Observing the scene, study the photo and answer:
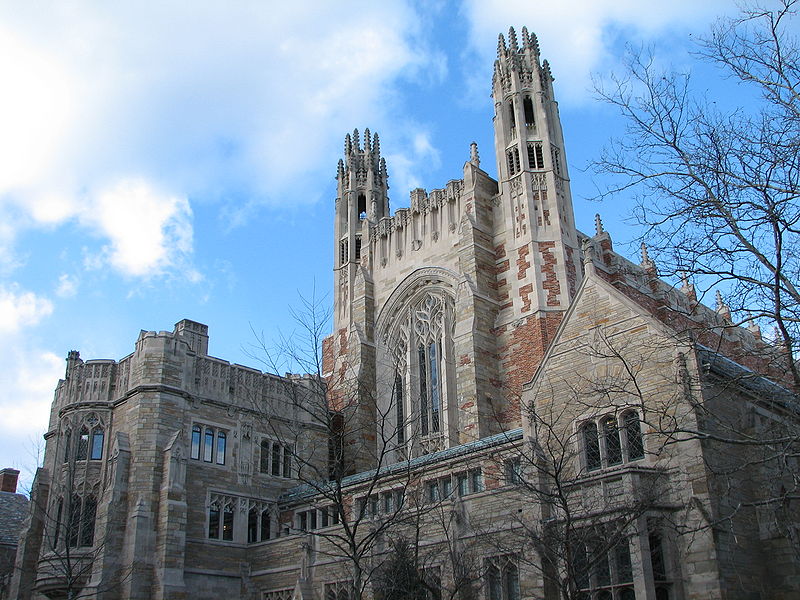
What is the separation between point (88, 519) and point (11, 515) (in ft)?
44.1

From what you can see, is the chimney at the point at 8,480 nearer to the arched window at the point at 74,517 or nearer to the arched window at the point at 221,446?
the arched window at the point at 74,517

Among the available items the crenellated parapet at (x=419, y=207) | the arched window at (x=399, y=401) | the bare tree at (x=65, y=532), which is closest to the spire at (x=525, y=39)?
the crenellated parapet at (x=419, y=207)

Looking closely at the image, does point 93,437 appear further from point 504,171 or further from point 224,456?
point 504,171

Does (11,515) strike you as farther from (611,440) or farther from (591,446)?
(611,440)

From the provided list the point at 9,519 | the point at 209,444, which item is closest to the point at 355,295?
the point at 209,444

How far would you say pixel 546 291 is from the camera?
28781mm

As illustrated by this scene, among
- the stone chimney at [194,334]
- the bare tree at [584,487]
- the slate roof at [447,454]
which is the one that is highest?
the stone chimney at [194,334]

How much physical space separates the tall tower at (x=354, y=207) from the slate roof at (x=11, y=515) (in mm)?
16024

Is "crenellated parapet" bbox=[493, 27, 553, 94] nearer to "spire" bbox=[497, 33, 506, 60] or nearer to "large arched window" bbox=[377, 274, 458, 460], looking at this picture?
"spire" bbox=[497, 33, 506, 60]

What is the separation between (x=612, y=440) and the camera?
17484 millimetres

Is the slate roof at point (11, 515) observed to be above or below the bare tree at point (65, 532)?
above

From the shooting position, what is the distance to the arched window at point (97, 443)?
27234 mm

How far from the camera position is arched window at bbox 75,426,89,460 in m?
27.2

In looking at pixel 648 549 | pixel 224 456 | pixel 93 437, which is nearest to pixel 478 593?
pixel 648 549
